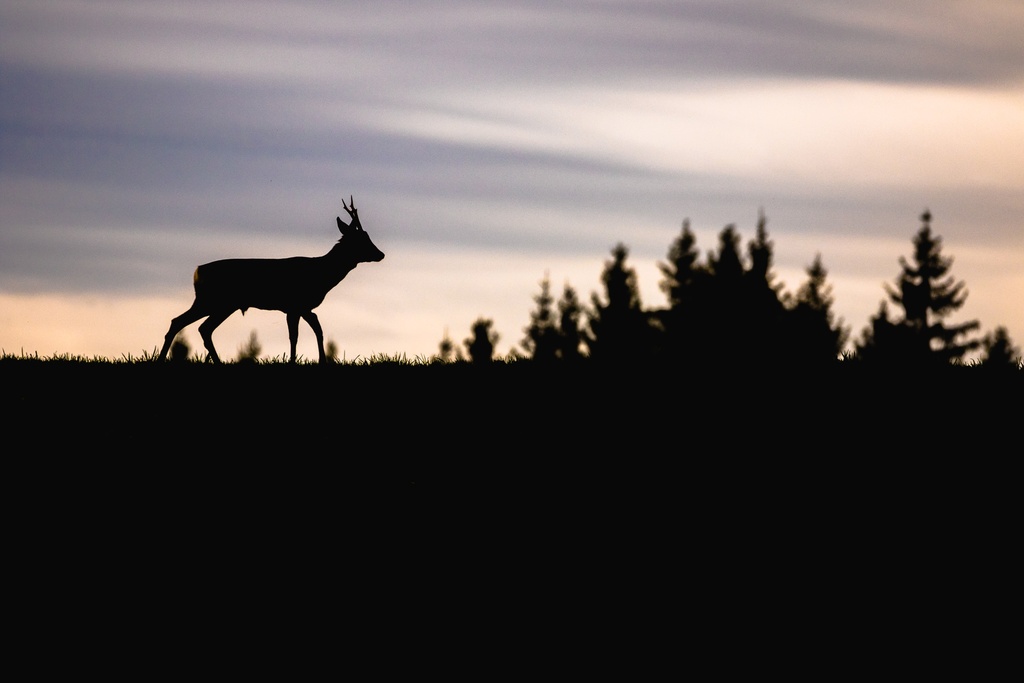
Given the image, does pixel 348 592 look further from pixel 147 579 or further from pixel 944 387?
pixel 944 387

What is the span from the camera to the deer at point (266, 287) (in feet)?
62.4

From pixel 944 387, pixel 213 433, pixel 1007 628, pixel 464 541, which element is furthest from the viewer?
pixel 944 387

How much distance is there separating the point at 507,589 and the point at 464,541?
1.00 metres

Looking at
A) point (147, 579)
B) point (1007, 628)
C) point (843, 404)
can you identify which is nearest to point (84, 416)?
point (147, 579)

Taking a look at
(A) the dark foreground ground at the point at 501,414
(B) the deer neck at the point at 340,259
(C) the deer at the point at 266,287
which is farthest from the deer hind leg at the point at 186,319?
(B) the deer neck at the point at 340,259

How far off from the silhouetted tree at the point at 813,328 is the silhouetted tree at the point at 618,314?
8105mm

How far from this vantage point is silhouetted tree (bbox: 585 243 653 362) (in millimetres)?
70062

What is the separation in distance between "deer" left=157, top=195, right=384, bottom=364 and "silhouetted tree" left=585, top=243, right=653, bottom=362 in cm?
4705

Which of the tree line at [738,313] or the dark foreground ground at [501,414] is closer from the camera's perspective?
the dark foreground ground at [501,414]

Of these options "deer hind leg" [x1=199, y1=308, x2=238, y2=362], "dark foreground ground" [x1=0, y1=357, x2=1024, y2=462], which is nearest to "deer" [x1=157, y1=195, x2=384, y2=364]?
"deer hind leg" [x1=199, y1=308, x2=238, y2=362]

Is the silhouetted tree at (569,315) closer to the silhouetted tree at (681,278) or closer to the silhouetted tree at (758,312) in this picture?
the silhouetted tree at (681,278)

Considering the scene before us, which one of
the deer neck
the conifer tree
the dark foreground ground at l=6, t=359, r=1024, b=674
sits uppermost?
the conifer tree

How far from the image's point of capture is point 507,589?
12.6 m

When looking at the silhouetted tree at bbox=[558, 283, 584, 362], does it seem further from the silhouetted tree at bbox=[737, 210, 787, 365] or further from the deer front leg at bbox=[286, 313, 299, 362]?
the deer front leg at bbox=[286, 313, 299, 362]
